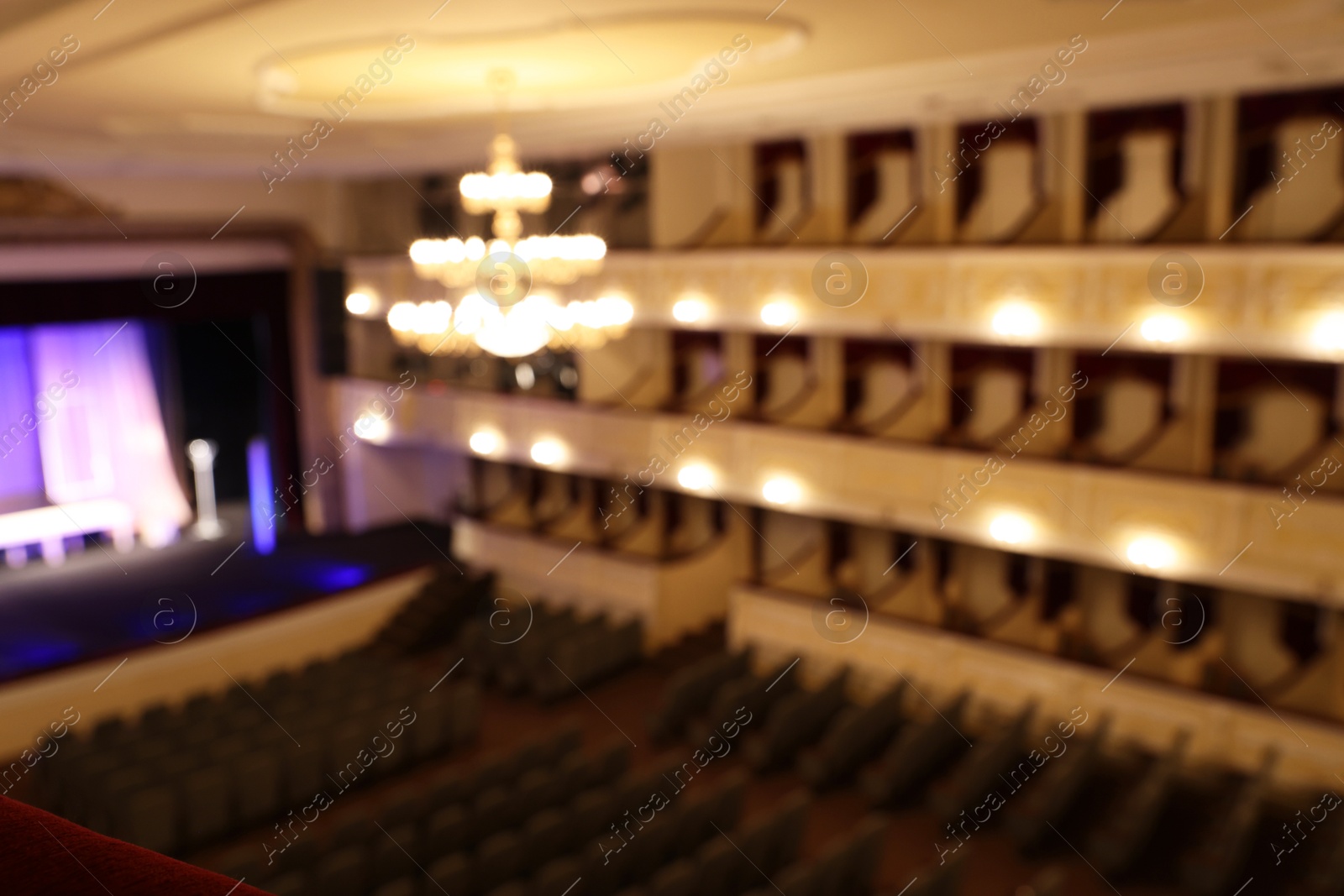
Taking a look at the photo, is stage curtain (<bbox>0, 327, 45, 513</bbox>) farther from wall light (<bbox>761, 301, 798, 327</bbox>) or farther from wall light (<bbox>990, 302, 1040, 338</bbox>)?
wall light (<bbox>990, 302, 1040, 338</bbox>)

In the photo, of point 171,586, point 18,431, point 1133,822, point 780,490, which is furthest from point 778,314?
point 18,431

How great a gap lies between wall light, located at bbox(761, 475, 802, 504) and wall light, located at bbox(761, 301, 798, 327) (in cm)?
176

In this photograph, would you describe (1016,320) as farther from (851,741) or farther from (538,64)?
(538,64)

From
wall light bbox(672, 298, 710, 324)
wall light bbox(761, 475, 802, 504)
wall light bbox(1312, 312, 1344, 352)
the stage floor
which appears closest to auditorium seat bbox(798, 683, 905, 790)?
wall light bbox(761, 475, 802, 504)

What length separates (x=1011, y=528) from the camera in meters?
9.71

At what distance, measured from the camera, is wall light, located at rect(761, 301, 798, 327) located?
11.2 meters

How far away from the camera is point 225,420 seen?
16578mm

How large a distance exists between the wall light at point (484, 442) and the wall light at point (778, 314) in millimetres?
4632

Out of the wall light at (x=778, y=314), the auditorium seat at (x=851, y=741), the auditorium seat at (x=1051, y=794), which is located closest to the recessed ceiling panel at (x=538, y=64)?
the wall light at (x=778, y=314)

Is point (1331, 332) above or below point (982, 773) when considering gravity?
above

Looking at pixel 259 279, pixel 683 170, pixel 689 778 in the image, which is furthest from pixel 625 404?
pixel 259 279

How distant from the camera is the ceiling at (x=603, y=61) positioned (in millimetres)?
5578

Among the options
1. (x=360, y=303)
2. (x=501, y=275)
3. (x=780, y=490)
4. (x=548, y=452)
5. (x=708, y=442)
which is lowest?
(x=548, y=452)

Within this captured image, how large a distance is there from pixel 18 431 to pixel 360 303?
5.25m
